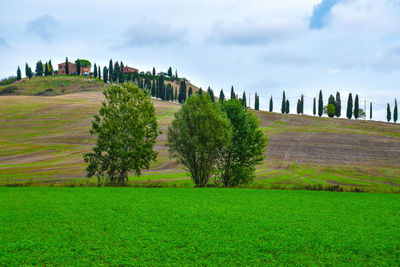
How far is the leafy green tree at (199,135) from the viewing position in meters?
35.6

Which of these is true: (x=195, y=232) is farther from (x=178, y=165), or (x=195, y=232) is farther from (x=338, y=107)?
(x=338, y=107)

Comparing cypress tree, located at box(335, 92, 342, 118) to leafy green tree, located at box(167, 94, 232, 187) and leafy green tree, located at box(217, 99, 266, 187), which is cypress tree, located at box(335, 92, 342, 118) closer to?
leafy green tree, located at box(217, 99, 266, 187)

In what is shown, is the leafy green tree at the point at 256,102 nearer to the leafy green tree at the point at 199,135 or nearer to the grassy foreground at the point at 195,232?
the leafy green tree at the point at 199,135

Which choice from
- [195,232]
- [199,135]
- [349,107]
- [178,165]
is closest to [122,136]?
[199,135]

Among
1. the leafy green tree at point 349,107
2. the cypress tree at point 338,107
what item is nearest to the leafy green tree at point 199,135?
the cypress tree at point 338,107

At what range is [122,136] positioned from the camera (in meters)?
35.5

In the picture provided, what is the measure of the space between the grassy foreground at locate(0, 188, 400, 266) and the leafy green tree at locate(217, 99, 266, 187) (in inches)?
766

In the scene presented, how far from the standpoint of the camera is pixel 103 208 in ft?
57.7

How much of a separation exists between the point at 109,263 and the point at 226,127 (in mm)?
28660

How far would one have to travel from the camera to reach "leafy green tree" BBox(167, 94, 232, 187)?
3556 cm

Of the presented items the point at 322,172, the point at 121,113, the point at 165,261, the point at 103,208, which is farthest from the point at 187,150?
the point at 322,172

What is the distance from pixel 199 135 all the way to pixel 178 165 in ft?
99.8

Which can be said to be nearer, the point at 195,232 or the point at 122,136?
the point at 195,232

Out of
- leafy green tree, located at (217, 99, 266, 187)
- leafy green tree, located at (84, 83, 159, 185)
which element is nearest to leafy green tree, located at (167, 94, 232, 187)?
leafy green tree, located at (217, 99, 266, 187)
